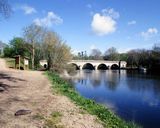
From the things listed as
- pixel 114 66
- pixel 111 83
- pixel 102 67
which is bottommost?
pixel 111 83

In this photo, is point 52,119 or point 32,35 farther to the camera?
point 32,35

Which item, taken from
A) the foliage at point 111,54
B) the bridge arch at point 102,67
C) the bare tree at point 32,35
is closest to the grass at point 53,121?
the bare tree at point 32,35

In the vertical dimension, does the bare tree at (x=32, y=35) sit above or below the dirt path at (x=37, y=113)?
above

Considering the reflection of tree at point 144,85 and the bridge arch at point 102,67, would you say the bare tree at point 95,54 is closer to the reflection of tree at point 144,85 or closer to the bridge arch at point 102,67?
the bridge arch at point 102,67

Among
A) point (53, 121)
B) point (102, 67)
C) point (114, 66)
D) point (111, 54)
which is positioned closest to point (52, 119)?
point (53, 121)

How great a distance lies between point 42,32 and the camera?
53906 millimetres

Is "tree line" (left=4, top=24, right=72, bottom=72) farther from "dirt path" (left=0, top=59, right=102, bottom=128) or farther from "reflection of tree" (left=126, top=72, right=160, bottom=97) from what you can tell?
"dirt path" (left=0, top=59, right=102, bottom=128)

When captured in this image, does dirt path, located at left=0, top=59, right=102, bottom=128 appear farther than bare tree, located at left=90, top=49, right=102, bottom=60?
No

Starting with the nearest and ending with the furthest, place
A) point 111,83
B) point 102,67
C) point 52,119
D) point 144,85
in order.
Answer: point 52,119 → point 144,85 → point 111,83 → point 102,67

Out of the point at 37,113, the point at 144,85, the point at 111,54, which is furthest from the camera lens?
the point at 111,54

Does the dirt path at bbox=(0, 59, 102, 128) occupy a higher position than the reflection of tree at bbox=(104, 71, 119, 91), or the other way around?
the dirt path at bbox=(0, 59, 102, 128)

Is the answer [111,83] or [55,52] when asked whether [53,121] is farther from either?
[55,52]

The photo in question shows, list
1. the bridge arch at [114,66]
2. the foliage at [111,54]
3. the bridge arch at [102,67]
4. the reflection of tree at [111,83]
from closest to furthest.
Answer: the reflection of tree at [111,83], the bridge arch at [102,67], the bridge arch at [114,66], the foliage at [111,54]

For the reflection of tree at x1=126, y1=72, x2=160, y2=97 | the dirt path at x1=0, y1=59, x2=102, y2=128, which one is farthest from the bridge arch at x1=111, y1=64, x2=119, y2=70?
the dirt path at x1=0, y1=59, x2=102, y2=128
